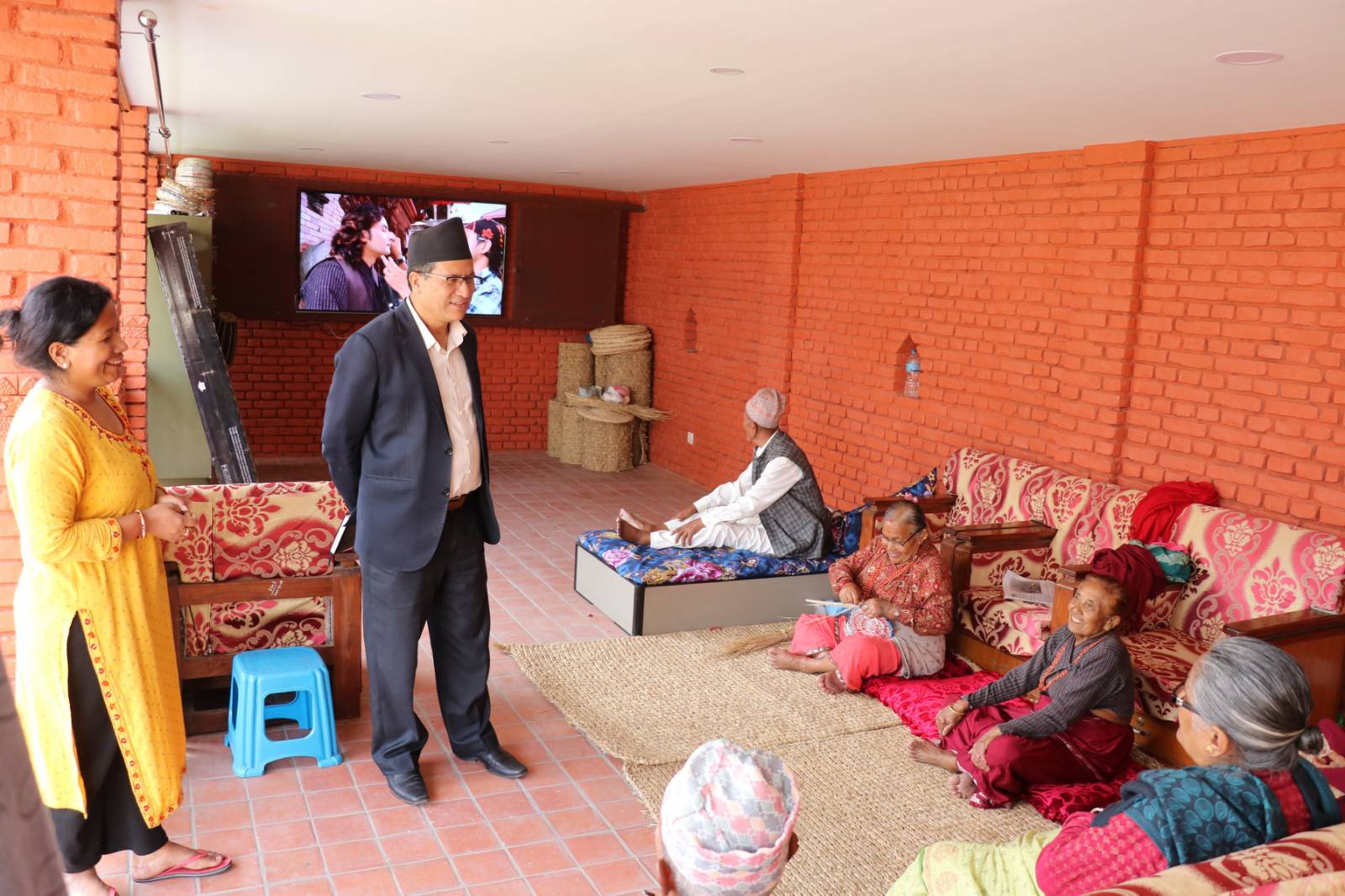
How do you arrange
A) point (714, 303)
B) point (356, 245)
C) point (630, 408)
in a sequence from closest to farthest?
1. point (714, 303)
2. point (356, 245)
3. point (630, 408)

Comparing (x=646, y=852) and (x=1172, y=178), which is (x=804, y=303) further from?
(x=646, y=852)

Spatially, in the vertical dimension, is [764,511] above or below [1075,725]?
above

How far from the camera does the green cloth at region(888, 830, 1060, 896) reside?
252cm

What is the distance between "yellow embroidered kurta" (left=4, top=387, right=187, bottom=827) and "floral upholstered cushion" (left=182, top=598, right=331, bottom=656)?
135 centimetres

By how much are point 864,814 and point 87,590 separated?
107 inches

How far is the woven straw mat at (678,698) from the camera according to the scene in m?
4.55

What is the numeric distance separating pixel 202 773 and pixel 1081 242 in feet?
17.1

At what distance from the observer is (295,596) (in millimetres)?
4359

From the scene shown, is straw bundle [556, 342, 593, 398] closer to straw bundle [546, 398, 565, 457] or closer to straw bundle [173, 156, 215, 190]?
straw bundle [546, 398, 565, 457]

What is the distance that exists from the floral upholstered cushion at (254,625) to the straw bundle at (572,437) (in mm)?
6625

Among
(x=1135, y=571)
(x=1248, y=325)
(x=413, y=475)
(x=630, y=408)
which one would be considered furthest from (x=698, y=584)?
(x=630, y=408)

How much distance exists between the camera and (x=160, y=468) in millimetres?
8453

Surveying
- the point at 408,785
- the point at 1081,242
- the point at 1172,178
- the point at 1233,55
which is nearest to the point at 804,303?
the point at 1081,242

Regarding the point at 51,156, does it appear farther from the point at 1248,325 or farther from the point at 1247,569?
the point at 1248,325
